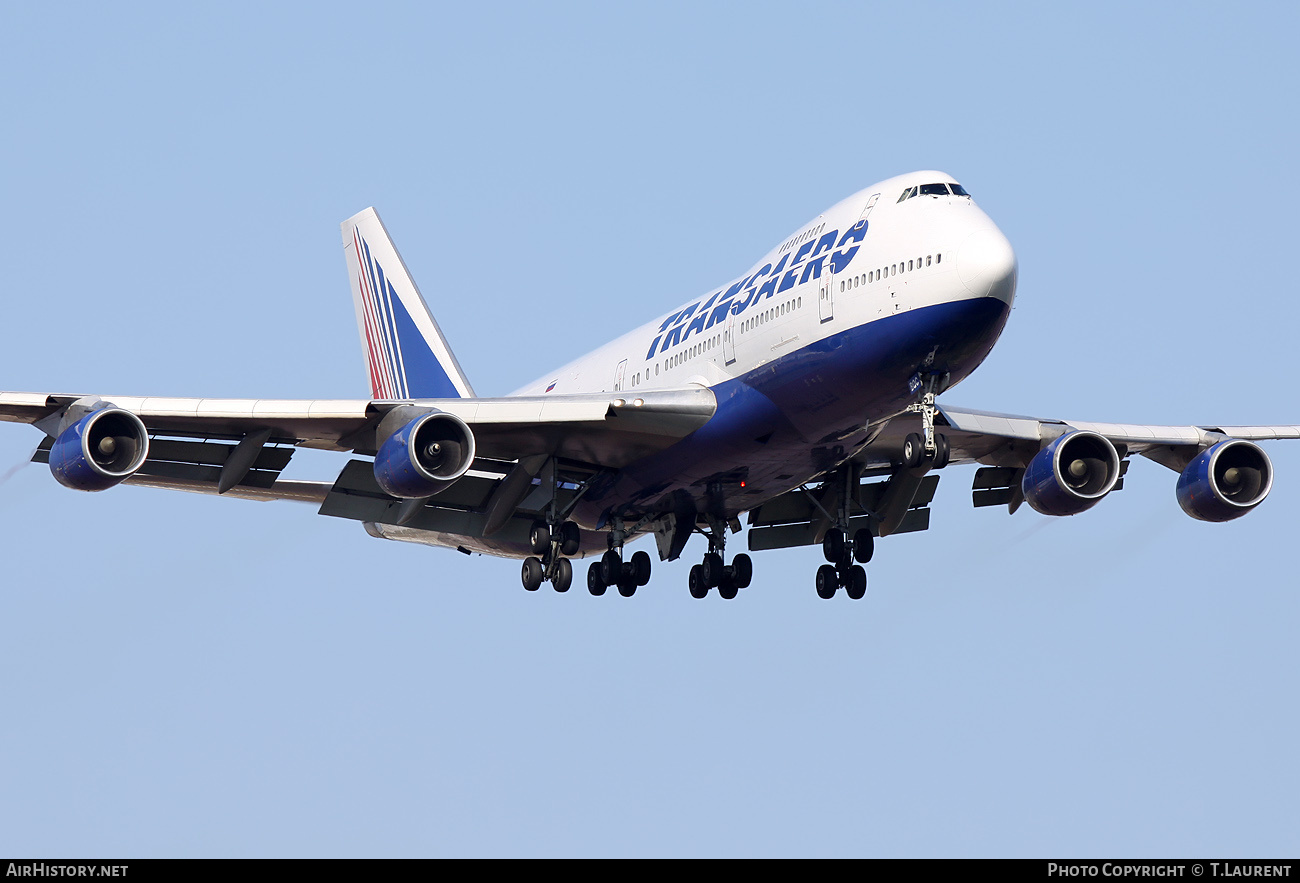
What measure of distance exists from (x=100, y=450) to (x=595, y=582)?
1216cm

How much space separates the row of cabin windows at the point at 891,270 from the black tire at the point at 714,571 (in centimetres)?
1055

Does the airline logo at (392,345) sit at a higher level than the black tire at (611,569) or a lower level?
higher

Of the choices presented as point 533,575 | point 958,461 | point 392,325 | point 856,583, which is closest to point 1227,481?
point 958,461

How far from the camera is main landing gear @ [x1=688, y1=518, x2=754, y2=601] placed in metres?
37.9

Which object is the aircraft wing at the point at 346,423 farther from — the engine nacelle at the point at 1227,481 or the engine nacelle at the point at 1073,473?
the engine nacelle at the point at 1227,481

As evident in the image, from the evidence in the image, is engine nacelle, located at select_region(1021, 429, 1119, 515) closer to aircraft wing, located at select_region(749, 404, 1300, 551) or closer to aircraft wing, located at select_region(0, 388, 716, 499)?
aircraft wing, located at select_region(749, 404, 1300, 551)

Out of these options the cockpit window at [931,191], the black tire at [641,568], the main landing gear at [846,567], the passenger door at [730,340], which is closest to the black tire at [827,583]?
the main landing gear at [846,567]

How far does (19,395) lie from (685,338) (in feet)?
43.1

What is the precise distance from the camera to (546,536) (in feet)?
117

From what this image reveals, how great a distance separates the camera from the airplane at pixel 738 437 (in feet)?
93.9

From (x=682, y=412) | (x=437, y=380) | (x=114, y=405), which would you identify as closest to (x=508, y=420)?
(x=682, y=412)

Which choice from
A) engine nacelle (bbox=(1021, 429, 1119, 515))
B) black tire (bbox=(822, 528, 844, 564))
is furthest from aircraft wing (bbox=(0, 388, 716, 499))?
engine nacelle (bbox=(1021, 429, 1119, 515))

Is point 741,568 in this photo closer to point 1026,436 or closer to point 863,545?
point 863,545
